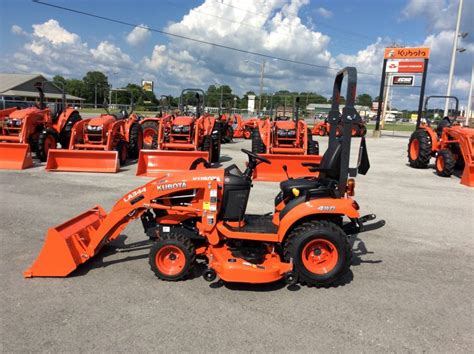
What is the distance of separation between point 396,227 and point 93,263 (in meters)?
4.59

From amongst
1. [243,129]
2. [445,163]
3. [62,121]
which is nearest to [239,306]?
[445,163]

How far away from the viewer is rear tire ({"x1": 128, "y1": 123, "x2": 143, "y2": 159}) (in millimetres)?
12086

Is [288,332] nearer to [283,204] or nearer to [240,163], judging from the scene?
[283,204]

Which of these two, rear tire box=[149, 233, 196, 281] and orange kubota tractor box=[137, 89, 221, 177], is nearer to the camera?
rear tire box=[149, 233, 196, 281]

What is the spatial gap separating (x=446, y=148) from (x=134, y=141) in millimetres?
9799

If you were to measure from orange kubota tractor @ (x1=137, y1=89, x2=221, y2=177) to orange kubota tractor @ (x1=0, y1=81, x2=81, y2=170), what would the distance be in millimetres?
3131

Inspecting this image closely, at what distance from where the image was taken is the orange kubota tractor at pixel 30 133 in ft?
33.1

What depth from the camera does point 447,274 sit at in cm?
442

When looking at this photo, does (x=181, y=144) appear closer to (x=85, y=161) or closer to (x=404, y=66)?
(x=85, y=161)

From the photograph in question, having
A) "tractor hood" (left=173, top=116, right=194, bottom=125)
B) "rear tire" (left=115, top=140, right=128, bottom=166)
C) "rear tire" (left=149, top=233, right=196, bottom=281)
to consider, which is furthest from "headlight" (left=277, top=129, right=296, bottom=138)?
"rear tire" (left=149, top=233, right=196, bottom=281)

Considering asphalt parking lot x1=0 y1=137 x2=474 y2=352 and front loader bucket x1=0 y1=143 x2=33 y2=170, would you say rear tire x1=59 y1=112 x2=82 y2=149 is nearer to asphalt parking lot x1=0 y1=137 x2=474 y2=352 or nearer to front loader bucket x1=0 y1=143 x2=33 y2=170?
front loader bucket x1=0 y1=143 x2=33 y2=170

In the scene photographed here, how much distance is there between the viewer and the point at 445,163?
1091cm

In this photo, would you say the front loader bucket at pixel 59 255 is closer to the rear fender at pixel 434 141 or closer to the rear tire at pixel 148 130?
the rear tire at pixel 148 130


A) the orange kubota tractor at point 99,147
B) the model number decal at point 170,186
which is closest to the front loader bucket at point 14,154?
the orange kubota tractor at point 99,147
